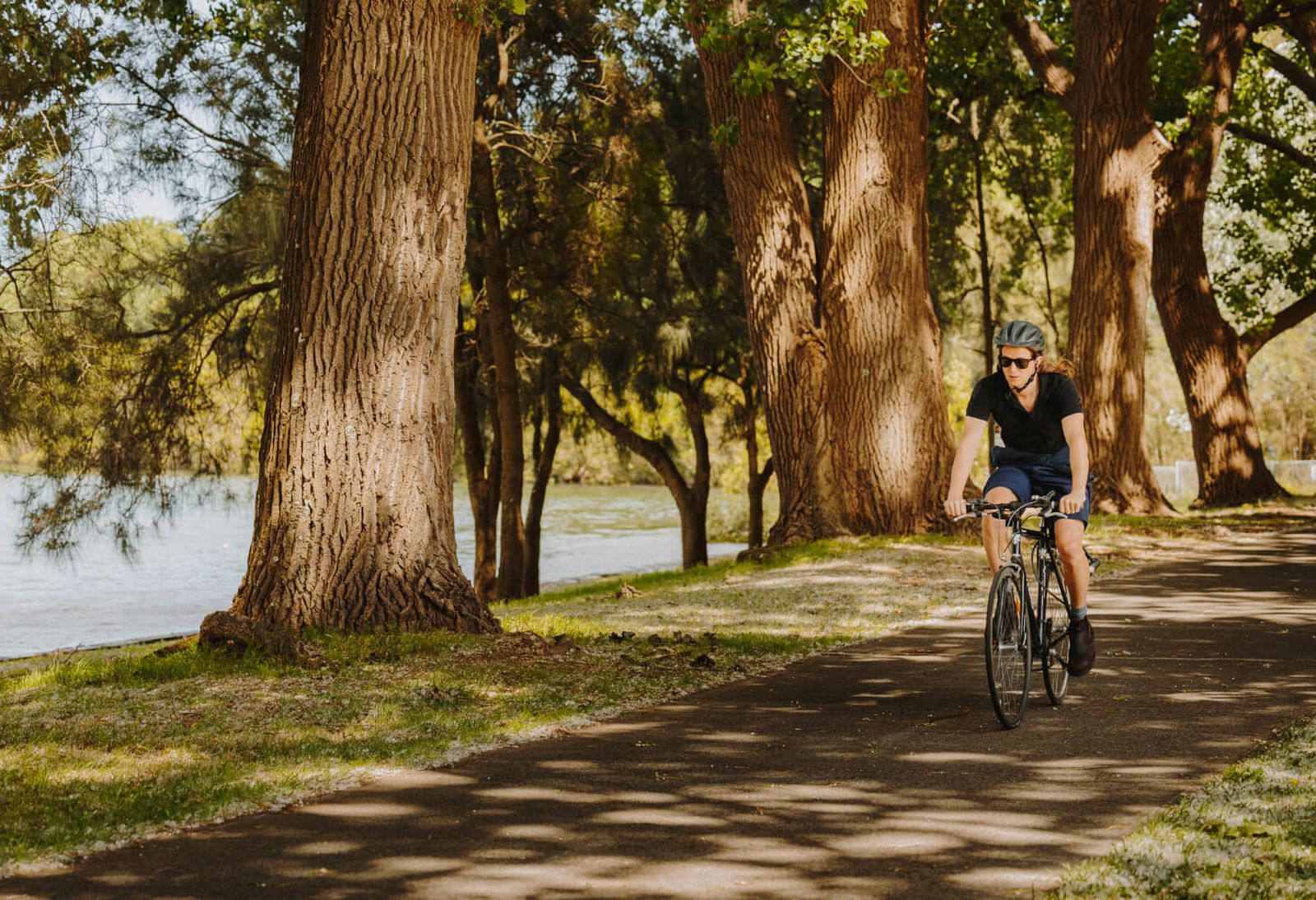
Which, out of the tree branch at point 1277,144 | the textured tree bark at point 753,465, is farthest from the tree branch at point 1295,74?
the textured tree bark at point 753,465

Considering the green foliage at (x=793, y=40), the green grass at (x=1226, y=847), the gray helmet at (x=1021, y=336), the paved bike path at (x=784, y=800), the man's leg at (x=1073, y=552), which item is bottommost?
the green grass at (x=1226, y=847)

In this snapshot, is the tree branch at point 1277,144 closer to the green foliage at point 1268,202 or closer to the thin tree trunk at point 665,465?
the green foliage at point 1268,202

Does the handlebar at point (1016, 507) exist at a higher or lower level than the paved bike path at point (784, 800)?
higher

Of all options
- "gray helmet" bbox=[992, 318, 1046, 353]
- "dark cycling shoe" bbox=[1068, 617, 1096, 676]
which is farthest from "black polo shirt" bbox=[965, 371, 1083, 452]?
"dark cycling shoe" bbox=[1068, 617, 1096, 676]

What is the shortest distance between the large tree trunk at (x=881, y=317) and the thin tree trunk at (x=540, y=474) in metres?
9.35

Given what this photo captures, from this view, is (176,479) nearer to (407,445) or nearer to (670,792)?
(407,445)

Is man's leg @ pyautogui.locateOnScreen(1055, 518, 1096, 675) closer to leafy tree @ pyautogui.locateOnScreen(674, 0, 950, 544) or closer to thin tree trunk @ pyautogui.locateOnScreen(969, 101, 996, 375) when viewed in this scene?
leafy tree @ pyautogui.locateOnScreen(674, 0, 950, 544)

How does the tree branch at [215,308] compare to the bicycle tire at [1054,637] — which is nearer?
the bicycle tire at [1054,637]

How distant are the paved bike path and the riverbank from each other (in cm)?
30

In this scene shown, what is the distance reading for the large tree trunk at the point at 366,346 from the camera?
844 cm

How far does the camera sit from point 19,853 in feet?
14.8

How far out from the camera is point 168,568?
110 feet

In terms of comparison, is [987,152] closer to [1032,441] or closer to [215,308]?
[215,308]

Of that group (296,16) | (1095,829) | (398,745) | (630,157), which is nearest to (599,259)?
(630,157)
